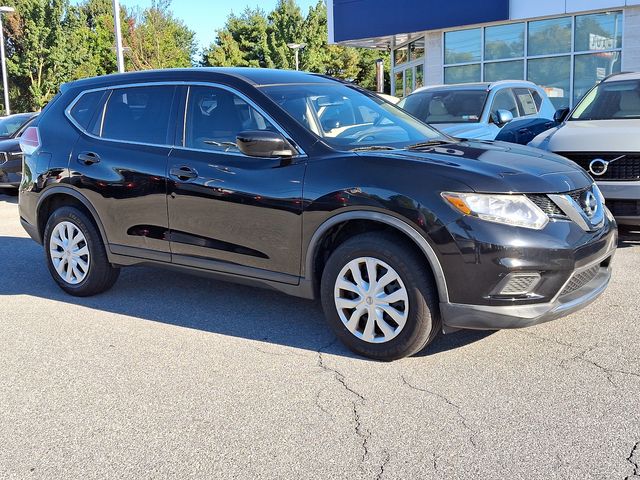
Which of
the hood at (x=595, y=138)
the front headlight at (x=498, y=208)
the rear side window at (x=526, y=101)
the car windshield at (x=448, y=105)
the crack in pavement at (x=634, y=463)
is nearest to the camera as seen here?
the crack in pavement at (x=634, y=463)

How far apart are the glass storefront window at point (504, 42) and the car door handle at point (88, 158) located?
51.7 feet

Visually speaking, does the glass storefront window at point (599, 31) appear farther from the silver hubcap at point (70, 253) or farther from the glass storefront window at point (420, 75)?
the silver hubcap at point (70, 253)

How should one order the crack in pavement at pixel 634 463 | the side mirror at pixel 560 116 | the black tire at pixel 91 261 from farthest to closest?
1. the side mirror at pixel 560 116
2. the black tire at pixel 91 261
3. the crack in pavement at pixel 634 463

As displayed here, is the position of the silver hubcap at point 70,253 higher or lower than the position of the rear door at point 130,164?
lower

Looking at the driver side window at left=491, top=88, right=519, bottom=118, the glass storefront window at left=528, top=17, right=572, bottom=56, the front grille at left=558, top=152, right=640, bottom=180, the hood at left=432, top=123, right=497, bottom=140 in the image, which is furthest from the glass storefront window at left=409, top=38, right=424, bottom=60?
the front grille at left=558, top=152, right=640, bottom=180

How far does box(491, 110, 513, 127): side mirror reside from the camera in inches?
332

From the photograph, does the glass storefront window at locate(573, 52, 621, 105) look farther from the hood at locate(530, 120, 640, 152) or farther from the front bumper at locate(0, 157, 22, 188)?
the front bumper at locate(0, 157, 22, 188)

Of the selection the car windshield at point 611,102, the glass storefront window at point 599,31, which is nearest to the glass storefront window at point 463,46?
the glass storefront window at point 599,31

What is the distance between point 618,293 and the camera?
5234 mm

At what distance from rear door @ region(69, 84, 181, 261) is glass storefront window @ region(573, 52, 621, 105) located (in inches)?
566

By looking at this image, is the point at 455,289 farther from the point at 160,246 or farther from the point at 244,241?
the point at 160,246

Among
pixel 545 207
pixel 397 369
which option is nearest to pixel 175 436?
pixel 397 369

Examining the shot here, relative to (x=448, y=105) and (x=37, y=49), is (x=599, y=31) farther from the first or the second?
(x=37, y=49)

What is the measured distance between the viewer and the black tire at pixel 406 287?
12.4ft
